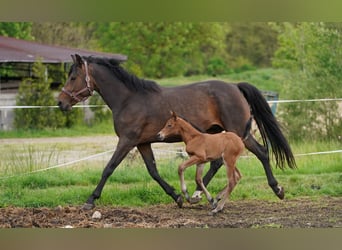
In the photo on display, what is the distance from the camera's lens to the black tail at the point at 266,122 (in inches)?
301

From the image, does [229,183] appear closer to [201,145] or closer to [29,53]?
[201,145]

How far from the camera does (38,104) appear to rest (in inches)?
616

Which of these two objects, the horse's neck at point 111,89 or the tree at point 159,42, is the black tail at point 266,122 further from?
the tree at point 159,42

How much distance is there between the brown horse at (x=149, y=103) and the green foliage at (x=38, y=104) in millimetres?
8451

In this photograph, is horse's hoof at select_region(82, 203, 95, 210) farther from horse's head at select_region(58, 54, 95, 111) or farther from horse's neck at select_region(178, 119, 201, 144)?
horse's neck at select_region(178, 119, 201, 144)

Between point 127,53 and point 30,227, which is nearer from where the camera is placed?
point 30,227

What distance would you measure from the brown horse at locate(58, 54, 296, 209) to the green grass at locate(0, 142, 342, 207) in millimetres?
597

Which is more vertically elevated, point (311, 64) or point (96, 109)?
point (311, 64)

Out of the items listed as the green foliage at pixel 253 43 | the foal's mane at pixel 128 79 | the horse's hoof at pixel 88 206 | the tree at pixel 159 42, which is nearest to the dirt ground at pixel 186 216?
the horse's hoof at pixel 88 206

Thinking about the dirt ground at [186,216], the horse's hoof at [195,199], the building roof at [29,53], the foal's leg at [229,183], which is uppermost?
the building roof at [29,53]

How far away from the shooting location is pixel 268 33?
1101 inches

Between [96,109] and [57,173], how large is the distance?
820cm

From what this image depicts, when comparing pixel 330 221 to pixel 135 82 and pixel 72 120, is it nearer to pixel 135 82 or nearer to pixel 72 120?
pixel 135 82

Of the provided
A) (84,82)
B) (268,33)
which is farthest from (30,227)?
(268,33)
